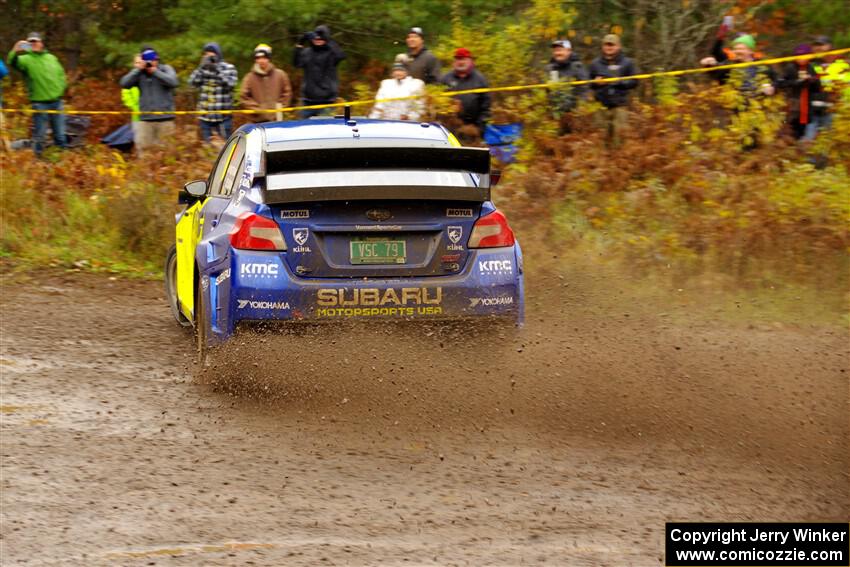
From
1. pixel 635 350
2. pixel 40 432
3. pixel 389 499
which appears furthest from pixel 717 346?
pixel 40 432

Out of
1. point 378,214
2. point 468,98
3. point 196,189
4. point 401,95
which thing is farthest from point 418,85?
point 378,214

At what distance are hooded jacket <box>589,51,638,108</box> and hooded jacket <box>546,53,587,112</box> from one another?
140mm

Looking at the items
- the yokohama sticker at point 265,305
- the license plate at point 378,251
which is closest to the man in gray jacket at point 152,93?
the yokohama sticker at point 265,305

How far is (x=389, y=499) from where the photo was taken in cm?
586

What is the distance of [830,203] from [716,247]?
110 centimetres

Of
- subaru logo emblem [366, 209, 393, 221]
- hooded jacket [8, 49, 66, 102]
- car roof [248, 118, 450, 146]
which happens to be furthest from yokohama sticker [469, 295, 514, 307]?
hooded jacket [8, 49, 66, 102]

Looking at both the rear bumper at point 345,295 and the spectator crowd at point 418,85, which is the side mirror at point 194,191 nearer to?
the rear bumper at point 345,295

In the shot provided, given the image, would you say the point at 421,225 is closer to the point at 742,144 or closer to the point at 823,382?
the point at 823,382

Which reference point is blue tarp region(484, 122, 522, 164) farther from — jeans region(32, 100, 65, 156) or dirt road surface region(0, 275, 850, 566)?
jeans region(32, 100, 65, 156)

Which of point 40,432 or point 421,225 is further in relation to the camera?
point 421,225

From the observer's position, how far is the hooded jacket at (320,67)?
54.5ft

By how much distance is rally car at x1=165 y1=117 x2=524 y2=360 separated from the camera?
7562 mm

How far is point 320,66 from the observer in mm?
16641

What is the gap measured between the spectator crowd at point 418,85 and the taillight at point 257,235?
703 cm
